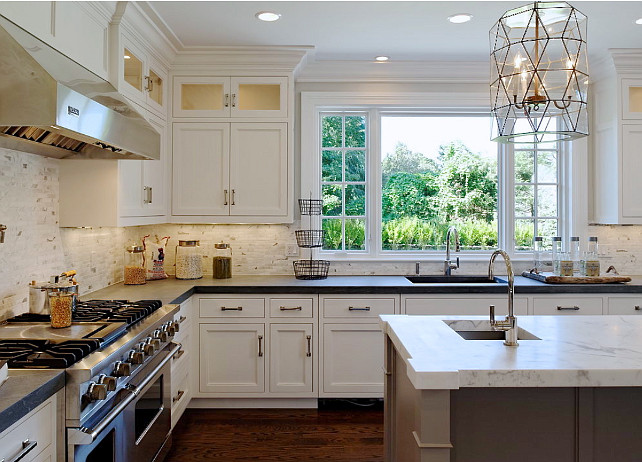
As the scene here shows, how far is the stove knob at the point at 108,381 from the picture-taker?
195 centimetres

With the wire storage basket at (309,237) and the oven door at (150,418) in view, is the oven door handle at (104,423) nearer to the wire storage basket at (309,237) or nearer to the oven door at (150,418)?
the oven door at (150,418)

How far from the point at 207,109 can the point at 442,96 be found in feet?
6.03

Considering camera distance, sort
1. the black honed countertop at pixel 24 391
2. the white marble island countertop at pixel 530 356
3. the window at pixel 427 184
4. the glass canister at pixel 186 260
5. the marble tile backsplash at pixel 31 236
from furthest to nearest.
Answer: the window at pixel 427 184 < the glass canister at pixel 186 260 < the marble tile backsplash at pixel 31 236 < the white marble island countertop at pixel 530 356 < the black honed countertop at pixel 24 391

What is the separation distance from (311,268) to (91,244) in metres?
1.57

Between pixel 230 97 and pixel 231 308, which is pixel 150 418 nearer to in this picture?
pixel 231 308

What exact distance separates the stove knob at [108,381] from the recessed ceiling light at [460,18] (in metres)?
2.76

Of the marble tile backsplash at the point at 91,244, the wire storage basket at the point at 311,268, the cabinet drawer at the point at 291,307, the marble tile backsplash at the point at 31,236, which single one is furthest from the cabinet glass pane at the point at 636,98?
the marble tile backsplash at the point at 31,236

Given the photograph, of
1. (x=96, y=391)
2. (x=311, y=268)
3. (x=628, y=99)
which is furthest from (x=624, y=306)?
(x=96, y=391)

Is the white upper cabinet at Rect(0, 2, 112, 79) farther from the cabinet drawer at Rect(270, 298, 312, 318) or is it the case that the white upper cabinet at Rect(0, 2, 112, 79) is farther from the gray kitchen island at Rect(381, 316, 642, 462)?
the gray kitchen island at Rect(381, 316, 642, 462)

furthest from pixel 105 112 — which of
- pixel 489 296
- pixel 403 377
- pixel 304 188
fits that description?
pixel 489 296

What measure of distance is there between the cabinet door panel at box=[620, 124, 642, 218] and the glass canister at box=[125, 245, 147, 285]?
11.5 feet

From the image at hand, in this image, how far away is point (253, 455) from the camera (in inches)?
124

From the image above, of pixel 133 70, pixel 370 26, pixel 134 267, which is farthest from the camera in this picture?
pixel 134 267

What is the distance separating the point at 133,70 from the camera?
327 centimetres
